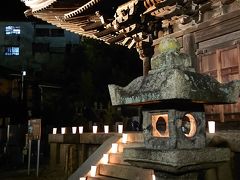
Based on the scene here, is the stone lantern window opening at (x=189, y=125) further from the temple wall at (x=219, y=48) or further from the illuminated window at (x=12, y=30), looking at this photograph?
the illuminated window at (x=12, y=30)

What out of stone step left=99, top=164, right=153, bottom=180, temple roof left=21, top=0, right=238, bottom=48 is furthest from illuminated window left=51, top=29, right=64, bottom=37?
stone step left=99, top=164, right=153, bottom=180

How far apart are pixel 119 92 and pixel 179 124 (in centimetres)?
103

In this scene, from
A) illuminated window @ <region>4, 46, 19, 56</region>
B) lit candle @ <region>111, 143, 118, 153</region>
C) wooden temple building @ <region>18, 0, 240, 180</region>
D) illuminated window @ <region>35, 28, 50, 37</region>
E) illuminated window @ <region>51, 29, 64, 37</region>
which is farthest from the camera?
illuminated window @ <region>51, 29, 64, 37</region>

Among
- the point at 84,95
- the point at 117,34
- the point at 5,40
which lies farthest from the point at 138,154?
the point at 5,40

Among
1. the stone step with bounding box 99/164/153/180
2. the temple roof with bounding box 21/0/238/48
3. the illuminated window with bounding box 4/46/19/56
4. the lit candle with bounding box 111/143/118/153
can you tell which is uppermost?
the illuminated window with bounding box 4/46/19/56

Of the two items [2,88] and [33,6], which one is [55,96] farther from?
[33,6]

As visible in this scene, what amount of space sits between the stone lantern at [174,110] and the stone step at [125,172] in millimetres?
2168

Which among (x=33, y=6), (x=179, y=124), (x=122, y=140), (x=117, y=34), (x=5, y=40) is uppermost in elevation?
(x=5, y=40)

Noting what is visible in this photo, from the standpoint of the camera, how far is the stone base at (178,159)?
152 inches

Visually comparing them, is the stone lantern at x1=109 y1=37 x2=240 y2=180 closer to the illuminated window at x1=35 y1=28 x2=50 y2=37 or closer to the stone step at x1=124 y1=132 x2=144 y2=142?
the stone step at x1=124 y1=132 x2=144 y2=142

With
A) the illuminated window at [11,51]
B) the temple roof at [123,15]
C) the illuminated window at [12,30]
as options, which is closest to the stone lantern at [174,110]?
the temple roof at [123,15]

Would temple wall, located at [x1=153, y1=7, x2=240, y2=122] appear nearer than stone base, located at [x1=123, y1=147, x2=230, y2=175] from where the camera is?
No

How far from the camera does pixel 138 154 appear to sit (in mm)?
4375

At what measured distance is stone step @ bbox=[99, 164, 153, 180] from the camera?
6570 millimetres
